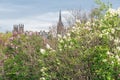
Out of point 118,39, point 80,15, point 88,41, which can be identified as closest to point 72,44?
point 88,41

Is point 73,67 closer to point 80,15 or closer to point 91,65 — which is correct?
point 91,65

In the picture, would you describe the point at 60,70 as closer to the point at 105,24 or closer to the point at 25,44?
the point at 105,24

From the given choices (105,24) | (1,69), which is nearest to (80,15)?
(1,69)

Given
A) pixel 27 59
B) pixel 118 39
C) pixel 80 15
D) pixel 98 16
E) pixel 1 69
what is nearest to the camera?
pixel 118 39

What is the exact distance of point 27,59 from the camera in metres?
11.0

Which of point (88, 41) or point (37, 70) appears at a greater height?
point (88, 41)

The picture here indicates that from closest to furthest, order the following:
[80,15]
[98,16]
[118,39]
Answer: [118,39], [98,16], [80,15]

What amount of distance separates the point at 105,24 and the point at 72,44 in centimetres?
81

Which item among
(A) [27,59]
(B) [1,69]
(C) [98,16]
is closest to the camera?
(C) [98,16]

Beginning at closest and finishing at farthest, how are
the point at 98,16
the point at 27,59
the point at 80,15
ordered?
the point at 98,16, the point at 27,59, the point at 80,15

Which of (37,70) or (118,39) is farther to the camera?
(37,70)

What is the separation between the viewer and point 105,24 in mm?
8477

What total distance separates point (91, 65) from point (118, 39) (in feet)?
→ 2.48

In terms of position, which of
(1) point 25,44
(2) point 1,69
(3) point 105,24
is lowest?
(2) point 1,69
